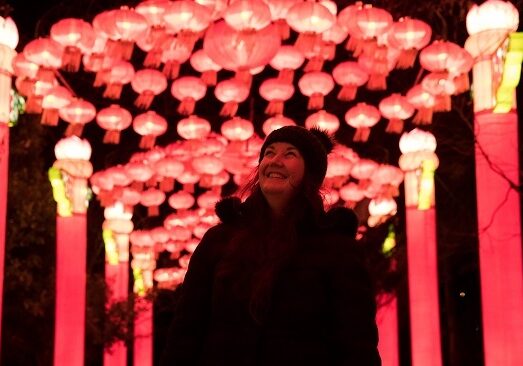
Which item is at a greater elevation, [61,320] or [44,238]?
[44,238]

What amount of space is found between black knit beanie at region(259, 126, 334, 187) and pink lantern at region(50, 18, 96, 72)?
6.26 metres

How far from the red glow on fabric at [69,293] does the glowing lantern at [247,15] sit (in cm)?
515

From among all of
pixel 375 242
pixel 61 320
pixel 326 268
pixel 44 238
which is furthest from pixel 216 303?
pixel 375 242

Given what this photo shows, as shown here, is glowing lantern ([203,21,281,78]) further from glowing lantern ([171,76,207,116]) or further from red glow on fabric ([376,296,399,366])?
red glow on fabric ([376,296,399,366])

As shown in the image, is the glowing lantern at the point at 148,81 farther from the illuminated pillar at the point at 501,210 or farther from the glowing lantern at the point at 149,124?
the illuminated pillar at the point at 501,210

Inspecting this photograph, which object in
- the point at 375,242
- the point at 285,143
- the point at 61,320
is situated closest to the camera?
the point at 285,143

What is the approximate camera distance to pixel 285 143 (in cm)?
306

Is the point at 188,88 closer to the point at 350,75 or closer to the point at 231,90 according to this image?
the point at 231,90

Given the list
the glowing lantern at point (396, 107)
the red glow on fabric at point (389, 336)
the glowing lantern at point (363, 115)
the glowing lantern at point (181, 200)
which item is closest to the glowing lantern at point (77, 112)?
the glowing lantern at point (363, 115)

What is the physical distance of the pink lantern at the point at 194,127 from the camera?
12258 mm

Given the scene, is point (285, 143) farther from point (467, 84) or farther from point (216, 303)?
point (467, 84)

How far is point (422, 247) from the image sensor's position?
12.5m

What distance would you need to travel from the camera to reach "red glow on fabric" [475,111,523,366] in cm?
761

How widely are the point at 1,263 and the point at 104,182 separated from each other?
6.27 meters
